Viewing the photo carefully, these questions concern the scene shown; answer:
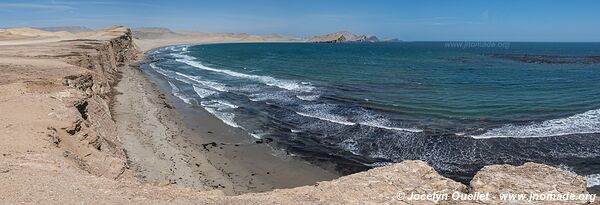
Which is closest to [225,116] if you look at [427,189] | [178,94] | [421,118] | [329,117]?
[329,117]

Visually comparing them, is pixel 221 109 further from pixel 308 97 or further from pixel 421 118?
pixel 421 118

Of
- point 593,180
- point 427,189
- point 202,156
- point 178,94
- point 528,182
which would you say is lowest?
point 202,156

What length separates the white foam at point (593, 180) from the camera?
1446 centimetres

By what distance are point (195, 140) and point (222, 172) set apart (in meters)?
4.79

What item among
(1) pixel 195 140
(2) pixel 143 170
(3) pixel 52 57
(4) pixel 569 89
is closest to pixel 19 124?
(2) pixel 143 170

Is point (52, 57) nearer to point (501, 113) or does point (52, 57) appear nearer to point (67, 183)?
point (67, 183)

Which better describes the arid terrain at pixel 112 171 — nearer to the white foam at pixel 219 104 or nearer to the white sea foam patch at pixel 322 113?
the white sea foam patch at pixel 322 113

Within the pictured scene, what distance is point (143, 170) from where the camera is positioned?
52.1 feet

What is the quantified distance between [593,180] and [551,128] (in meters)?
6.55

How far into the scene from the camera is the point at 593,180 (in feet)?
48.5

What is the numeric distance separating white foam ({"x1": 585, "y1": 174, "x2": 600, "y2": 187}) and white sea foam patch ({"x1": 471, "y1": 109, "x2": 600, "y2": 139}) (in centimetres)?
461

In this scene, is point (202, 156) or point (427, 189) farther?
point (202, 156)

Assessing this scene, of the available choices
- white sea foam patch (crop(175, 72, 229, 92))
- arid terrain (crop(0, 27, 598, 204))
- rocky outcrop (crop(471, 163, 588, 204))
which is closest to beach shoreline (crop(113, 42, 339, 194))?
arid terrain (crop(0, 27, 598, 204))

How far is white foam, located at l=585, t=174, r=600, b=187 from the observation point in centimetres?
1446
